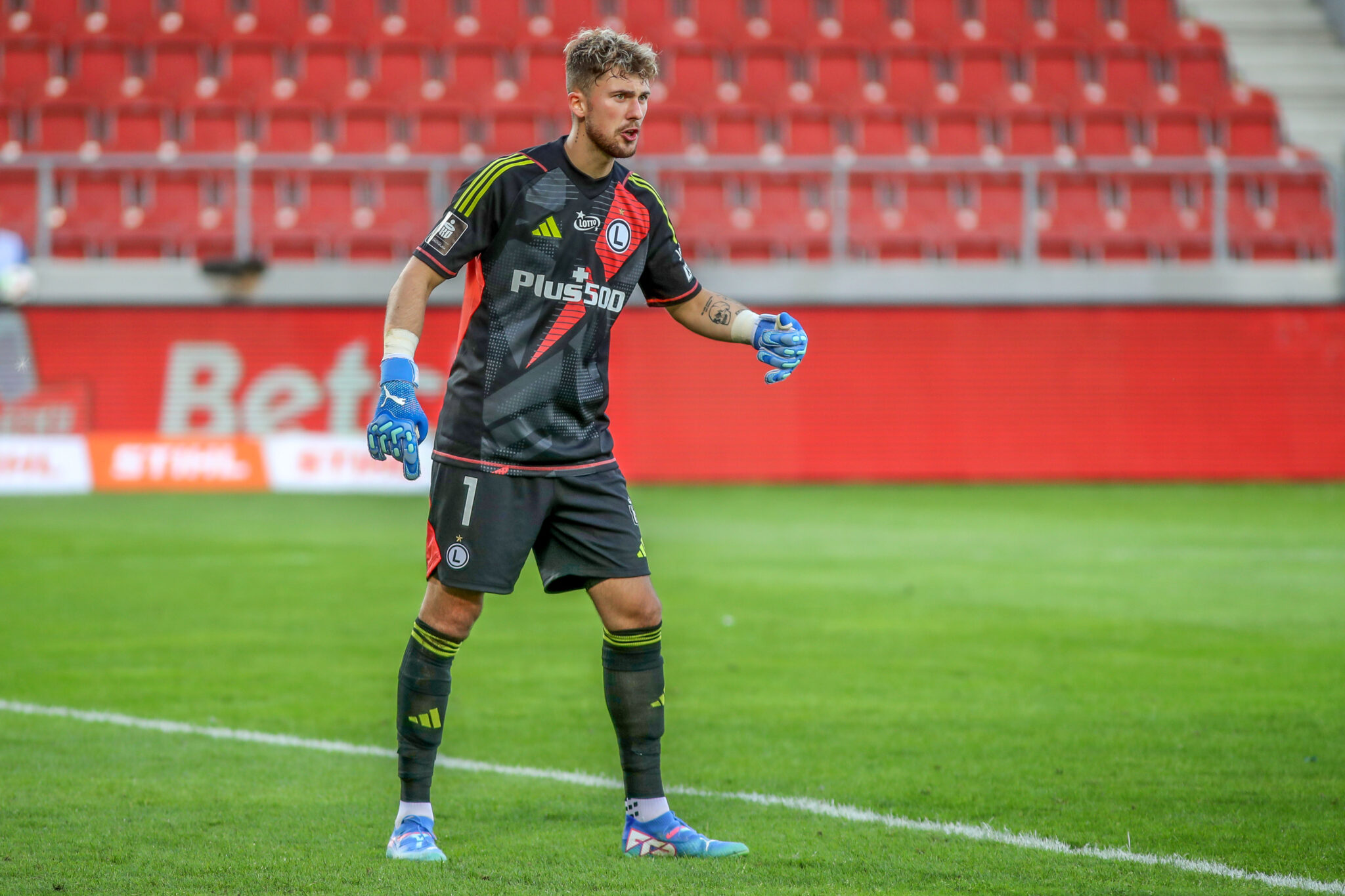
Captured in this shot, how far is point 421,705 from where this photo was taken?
4.38 meters

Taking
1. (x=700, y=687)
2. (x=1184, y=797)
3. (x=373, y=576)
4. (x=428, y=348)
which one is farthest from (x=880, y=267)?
(x=1184, y=797)

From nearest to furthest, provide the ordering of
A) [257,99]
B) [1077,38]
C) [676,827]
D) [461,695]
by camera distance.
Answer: [676,827] < [461,695] < [257,99] < [1077,38]

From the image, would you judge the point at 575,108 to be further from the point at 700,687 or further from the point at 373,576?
the point at 373,576

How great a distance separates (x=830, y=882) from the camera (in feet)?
13.4

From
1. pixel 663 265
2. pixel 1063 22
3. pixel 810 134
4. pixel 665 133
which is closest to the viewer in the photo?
pixel 663 265

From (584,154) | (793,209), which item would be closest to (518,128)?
(793,209)

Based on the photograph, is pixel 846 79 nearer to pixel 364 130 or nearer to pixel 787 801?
pixel 364 130

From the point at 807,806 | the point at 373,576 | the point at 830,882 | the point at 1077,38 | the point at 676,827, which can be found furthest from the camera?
the point at 1077,38

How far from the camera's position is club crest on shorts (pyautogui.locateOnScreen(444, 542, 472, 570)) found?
431 cm

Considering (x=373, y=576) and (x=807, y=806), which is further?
(x=373, y=576)

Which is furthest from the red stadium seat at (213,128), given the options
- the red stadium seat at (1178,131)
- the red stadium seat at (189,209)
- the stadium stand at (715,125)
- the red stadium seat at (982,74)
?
the red stadium seat at (1178,131)

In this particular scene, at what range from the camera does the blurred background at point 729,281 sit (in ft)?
64.9

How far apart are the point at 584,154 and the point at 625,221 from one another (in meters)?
0.23

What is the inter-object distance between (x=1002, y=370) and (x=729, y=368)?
3.54m
